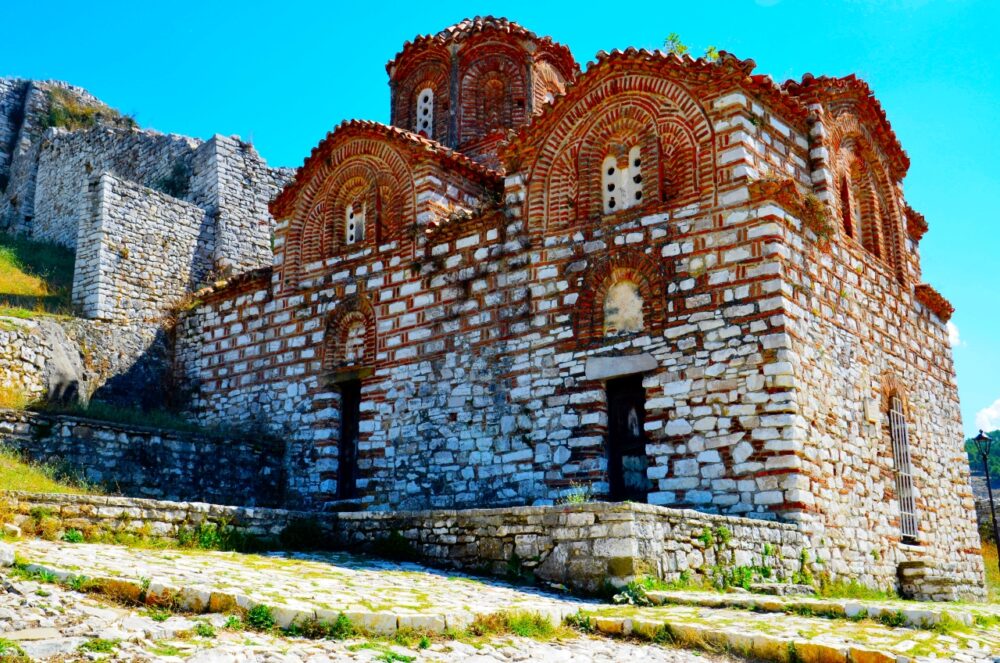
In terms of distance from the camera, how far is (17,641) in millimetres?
4781

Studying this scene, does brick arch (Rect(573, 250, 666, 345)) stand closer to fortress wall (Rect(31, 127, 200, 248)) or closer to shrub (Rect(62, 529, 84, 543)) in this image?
shrub (Rect(62, 529, 84, 543))

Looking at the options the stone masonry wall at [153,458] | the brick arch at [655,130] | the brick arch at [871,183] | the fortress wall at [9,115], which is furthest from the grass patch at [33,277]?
the brick arch at [871,183]

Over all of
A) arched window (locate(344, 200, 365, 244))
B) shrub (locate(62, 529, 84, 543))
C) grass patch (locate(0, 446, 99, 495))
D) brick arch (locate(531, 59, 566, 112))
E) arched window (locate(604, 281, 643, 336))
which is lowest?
shrub (locate(62, 529, 84, 543))

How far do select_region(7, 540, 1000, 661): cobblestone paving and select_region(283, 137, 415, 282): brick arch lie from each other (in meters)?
7.01

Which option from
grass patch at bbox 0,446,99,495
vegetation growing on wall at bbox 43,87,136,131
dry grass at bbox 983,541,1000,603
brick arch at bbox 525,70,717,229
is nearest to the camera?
grass patch at bbox 0,446,99,495

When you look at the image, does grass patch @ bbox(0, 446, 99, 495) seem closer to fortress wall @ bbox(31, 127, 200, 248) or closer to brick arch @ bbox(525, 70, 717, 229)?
brick arch @ bbox(525, 70, 717, 229)

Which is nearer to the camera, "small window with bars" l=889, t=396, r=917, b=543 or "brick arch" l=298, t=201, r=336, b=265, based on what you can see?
"small window with bars" l=889, t=396, r=917, b=543

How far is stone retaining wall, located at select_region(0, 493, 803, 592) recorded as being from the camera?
311 inches

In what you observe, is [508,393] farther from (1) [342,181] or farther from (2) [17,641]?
(2) [17,641]

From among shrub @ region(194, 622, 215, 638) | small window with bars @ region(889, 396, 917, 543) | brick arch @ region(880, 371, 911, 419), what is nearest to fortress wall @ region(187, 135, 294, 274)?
brick arch @ region(880, 371, 911, 419)

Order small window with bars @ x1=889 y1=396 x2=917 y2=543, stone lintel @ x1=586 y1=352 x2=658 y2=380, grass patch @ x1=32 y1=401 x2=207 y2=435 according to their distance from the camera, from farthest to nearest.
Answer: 1. grass patch @ x1=32 y1=401 x2=207 y2=435
2. small window with bars @ x1=889 y1=396 x2=917 y2=543
3. stone lintel @ x1=586 y1=352 x2=658 y2=380

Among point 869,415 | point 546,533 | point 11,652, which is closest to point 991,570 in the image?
point 869,415

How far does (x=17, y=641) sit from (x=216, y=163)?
1616cm

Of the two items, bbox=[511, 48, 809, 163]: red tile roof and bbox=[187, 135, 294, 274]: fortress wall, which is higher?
bbox=[187, 135, 294, 274]: fortress wall
